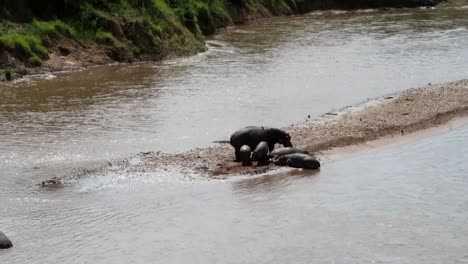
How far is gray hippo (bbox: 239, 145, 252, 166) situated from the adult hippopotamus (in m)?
0.15

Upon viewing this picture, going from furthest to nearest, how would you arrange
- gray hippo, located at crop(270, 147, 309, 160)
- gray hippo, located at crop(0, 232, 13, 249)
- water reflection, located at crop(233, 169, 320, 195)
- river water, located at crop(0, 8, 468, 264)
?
gray hippo, located at crop(270, 147, 309, 160), water reflection, located at crop(233, 169, 320, 195), river water, located at crop(0, 8, 468, 264), gray hippo, located at crop(0, 232, 13, 249)

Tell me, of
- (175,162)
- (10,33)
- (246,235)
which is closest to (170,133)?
(175,162)

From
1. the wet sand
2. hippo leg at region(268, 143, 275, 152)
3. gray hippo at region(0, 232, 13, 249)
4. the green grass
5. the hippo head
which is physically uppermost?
the green grass

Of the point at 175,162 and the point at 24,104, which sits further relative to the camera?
the point at 24,104

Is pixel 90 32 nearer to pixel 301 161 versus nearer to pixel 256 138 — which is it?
pixel 256 138

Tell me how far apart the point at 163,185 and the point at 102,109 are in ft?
22.3

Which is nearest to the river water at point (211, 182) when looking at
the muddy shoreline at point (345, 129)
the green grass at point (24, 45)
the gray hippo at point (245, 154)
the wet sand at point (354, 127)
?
the muddy shoreline at point (345, 129)

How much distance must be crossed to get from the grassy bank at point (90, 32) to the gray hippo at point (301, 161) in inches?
515

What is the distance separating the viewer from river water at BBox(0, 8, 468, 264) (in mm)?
9812

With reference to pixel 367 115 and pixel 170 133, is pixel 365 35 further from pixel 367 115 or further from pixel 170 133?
pixel 170 133

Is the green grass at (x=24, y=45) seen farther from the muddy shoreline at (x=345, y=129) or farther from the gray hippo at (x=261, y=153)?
the gray hippo at (x=261, y=153)

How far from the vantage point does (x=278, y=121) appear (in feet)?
58.0

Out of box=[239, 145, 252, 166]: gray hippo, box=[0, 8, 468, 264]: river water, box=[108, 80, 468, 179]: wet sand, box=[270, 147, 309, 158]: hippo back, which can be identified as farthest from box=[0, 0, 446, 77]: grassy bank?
box=[270, 147, 309, 158]: hippo back

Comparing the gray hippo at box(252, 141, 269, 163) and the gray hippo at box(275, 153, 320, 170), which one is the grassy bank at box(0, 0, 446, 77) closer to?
the gray hippo at box(252, 141, 269, 163)
